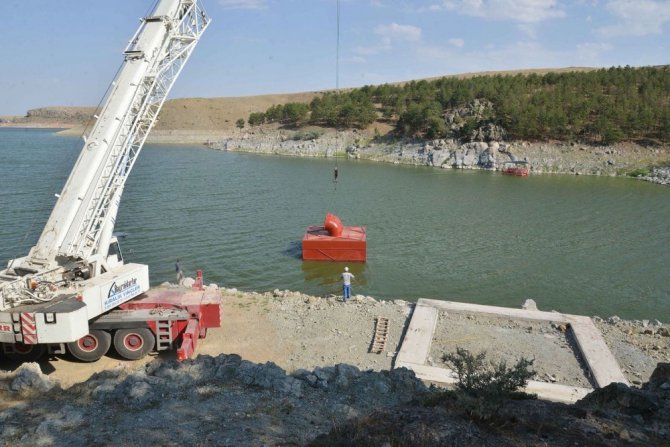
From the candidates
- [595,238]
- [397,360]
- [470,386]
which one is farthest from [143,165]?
[470,386]

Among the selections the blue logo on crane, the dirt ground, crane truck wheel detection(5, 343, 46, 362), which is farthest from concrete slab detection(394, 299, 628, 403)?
crane truck wheel detection(5, 343, 46, 362)

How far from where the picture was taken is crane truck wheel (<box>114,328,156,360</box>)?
13.0 m

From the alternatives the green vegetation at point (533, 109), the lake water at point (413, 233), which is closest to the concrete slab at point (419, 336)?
the lake water at point (413, 233)

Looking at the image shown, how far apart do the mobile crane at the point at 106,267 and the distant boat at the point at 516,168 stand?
57.4 m

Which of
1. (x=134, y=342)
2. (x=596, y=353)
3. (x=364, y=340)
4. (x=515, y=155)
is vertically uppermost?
(x=515, y=155)

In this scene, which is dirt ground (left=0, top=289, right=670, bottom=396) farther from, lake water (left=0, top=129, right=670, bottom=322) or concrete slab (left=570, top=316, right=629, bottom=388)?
lake water (left=0, top=129, right=670, bottom=322)

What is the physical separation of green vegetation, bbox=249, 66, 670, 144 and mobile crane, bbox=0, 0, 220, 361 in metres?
69.1

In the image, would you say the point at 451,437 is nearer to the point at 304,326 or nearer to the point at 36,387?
the point at 36,387

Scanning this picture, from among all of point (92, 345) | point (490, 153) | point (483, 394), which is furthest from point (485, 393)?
point (490, 153)

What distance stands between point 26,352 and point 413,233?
23.3m

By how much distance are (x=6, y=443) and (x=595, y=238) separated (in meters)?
32.5

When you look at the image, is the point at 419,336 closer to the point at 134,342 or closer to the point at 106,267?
the point at 134,342

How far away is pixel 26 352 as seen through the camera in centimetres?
1245

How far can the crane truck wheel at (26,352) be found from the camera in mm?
12422
